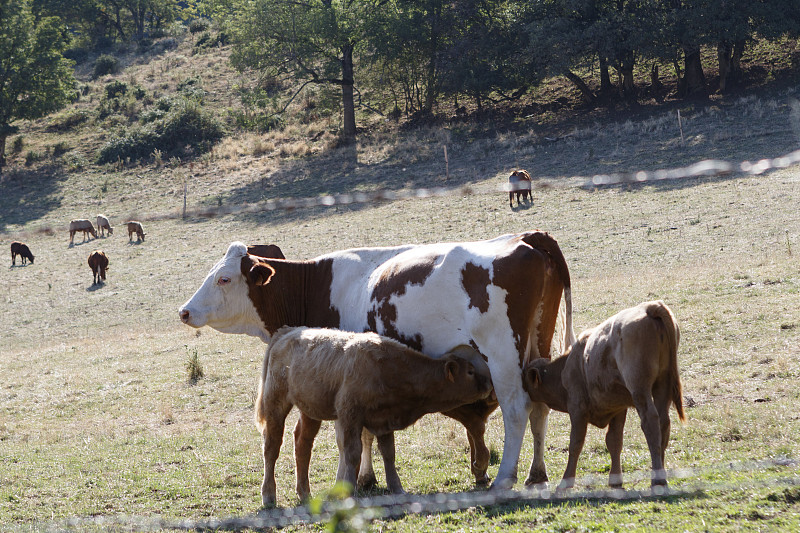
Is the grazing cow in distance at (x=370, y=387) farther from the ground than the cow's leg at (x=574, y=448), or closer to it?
farther from the ground

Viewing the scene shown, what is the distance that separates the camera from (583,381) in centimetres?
738

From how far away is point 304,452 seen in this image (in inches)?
317

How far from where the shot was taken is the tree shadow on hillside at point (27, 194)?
41156 mm

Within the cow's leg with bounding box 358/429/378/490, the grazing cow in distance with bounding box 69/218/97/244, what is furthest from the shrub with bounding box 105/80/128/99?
the cow's leg with bounding box 358/429/378/490

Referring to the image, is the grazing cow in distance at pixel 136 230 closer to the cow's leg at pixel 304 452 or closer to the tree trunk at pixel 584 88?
the tree trunk at pixel 584 88

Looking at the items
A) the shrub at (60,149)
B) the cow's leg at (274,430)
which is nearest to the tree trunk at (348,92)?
A: the shrub at (60,149)

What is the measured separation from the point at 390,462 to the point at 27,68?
49.4 meters

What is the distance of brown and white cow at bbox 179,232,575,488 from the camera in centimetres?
758

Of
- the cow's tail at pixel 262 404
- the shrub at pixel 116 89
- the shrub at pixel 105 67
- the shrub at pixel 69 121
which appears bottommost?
the cow's tail at pixel 262 404

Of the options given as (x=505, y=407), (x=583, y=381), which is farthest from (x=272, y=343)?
(x=583, y=381)

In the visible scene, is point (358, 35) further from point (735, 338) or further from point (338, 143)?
point (735, 338)

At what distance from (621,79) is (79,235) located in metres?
28.3

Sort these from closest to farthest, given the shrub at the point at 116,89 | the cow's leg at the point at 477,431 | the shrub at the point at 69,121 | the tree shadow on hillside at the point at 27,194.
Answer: the cow's leg at the point at 477,431
the tree shadow on hillside at the point at 27,194
the shrub at the point at 69,121
the shrub at the point at 116,89

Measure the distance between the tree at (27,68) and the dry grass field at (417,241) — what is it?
22.8ft
